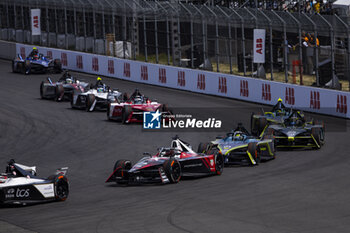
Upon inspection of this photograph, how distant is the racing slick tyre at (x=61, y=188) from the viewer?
55.3 ft

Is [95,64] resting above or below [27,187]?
below

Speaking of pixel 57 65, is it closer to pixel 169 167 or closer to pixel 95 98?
pixel 95 98

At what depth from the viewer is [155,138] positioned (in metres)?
26.6

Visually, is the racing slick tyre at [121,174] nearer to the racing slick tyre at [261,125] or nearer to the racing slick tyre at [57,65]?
the racing slick tyre at [261,125]

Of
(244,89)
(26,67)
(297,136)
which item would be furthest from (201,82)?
(297,136)

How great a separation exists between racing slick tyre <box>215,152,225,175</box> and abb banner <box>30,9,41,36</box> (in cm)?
3396

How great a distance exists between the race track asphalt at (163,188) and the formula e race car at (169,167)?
9.5 inches

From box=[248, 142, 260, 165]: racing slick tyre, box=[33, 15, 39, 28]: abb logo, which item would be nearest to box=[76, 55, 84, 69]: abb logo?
box=[33, 15, 39, 28]: abb logo

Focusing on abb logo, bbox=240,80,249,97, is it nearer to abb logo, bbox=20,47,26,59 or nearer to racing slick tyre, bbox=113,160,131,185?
racing slick tyre, bbox=113,160,131,185

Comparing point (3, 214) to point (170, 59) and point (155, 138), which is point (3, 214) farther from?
point (170, 59)

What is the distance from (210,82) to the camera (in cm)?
3781

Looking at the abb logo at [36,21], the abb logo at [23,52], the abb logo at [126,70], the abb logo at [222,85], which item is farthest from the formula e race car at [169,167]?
the abb logo at [23,52]

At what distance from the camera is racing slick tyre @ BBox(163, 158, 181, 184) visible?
61.0 ft

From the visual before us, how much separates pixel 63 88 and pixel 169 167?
1850 cm
